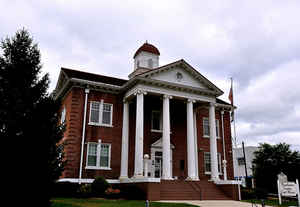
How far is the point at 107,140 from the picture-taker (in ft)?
81.8

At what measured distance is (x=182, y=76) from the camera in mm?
26234

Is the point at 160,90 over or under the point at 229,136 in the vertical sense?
over

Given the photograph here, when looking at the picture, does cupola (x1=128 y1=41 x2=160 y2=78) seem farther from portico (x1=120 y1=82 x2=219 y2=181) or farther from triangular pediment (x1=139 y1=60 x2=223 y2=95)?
triangular pediment (x1=139 y1=60 x2=223 y2=95)

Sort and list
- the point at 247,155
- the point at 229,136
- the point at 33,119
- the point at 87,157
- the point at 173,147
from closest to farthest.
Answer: the point at 33,119 < the point at 87,157 < the point at 173,147 < the point at 229,136 < the point at 247,155

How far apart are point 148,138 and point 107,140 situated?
4.02 meters

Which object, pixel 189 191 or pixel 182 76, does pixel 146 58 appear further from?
pixel 189 191

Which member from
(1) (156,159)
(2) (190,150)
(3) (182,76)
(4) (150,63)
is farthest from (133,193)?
(4) (150,63)

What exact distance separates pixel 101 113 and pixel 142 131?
4307 mm

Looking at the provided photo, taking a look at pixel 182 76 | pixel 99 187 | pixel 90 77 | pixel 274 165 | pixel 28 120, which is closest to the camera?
pixel 28 120

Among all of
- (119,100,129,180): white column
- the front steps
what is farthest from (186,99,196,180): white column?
(119,100,129,180): white column

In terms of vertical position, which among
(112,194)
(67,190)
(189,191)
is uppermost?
(67,190)

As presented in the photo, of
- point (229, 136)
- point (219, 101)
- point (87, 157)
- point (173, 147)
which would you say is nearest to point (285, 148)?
point (229, 136)

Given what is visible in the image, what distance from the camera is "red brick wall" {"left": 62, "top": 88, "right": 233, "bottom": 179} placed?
23.5 metres

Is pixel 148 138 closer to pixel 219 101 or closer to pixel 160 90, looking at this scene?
pixel 160 90
